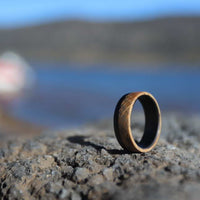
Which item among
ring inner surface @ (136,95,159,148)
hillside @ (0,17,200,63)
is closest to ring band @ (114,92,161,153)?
ring inner surface @ (136,95,159,148)

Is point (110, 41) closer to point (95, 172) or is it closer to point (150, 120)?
point (150, 120)

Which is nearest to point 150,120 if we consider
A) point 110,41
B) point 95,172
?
point 95,172

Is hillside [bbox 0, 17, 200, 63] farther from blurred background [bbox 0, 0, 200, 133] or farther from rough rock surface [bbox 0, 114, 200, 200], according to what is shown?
rough rock surface [bbox 0, 114, 200, 200]

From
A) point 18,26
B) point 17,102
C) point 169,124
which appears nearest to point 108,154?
point 169,124

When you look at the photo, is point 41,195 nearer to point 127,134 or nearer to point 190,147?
point 127,134

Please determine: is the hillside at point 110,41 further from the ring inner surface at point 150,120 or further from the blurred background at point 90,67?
the ring inner surface at point 150,120

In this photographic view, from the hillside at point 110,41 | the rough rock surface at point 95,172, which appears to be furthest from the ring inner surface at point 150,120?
the hillside at point 110,41
